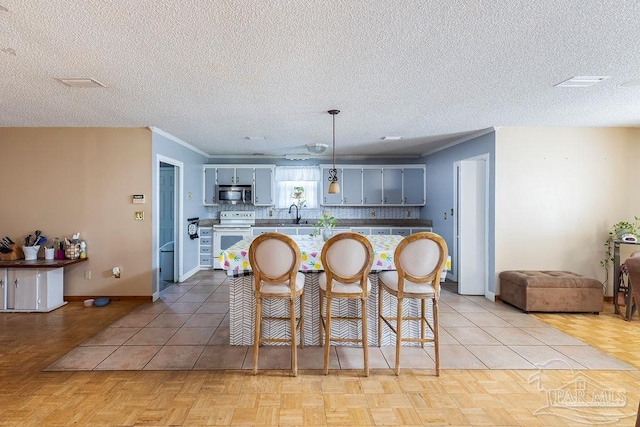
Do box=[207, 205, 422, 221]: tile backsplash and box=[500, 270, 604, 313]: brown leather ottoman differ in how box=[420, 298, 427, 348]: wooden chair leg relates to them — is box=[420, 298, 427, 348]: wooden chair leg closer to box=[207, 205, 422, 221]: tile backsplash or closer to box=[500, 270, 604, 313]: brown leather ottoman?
box=[500, 270, 604, 313]: brown leather ottoman

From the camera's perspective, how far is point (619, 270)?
3938 mm

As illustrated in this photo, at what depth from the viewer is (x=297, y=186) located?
22.4ft

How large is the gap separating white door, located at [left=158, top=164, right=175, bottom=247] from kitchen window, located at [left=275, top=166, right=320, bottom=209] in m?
2.05

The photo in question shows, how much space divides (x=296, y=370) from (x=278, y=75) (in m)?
2.32

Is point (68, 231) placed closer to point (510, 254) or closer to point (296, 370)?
point (296, 370)

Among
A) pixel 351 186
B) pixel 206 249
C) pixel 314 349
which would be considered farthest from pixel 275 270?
pixel 351 186

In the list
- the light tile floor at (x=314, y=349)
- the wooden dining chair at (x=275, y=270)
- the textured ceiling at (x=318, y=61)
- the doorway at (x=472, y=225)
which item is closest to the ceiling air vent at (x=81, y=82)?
the textured ceiling at (x=318, y=61)

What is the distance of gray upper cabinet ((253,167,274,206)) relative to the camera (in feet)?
21.8

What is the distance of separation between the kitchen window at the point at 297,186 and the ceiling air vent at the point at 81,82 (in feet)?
13.5

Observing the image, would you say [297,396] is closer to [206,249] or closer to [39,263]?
[39,263]

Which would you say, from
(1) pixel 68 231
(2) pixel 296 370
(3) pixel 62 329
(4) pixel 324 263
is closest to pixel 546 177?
(4) pixel 324 263

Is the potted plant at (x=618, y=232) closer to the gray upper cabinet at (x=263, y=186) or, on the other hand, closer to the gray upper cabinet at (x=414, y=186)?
the gray upper cabinet at (x=414, y=186)

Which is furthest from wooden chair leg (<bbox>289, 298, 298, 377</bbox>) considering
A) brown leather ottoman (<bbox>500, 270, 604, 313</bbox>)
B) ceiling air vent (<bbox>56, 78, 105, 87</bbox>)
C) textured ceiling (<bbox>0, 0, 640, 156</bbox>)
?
brown leather ottoman (<bbox>500, 270, 604, 313</bbox>)

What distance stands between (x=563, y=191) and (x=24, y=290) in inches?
277
